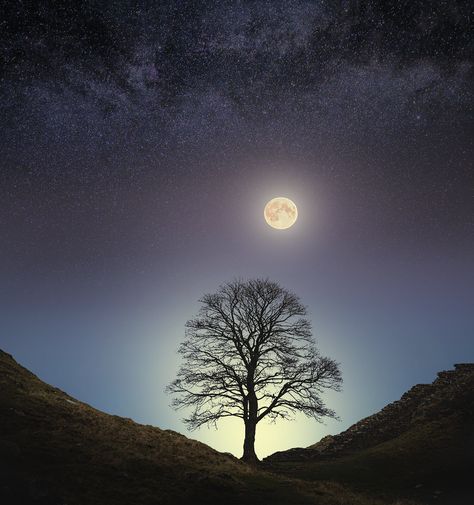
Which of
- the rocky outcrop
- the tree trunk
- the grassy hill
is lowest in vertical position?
the grassy hill

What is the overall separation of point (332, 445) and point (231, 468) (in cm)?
1484

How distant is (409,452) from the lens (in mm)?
20922

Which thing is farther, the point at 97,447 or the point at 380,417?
the point at 380,417

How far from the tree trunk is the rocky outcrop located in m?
3.24

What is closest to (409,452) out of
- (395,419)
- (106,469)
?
(395,419)

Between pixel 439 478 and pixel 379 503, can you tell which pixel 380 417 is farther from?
pixel 379 503

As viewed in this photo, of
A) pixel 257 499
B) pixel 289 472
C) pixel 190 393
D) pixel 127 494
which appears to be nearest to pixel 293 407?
pixel 289 472

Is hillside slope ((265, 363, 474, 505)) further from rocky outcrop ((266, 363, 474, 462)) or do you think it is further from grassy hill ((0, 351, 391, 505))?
grassy hill ((0, 351, 391, 505))

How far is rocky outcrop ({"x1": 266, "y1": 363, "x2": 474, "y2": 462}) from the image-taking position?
25639mm

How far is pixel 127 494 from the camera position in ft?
36.0

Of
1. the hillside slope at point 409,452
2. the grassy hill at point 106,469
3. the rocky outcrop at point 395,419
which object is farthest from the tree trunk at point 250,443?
the grassy hill at point 106,469

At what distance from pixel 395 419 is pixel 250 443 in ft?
42.2

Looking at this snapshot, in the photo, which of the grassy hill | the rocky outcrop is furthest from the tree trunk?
the grassy hill

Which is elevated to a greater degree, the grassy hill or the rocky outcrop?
the rocky outcrop
